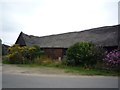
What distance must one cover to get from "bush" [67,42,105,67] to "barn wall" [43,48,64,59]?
8.31 metres

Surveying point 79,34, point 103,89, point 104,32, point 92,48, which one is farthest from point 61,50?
point 103,89

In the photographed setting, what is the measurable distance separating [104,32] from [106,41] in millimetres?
3902

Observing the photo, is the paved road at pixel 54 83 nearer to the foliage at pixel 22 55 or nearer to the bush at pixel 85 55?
the bush at pixel 85 55

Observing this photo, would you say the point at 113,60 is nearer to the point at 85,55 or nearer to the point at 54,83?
the point at 85,55

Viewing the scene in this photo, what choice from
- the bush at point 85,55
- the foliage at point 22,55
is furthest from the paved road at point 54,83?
the foliage at point 22,55

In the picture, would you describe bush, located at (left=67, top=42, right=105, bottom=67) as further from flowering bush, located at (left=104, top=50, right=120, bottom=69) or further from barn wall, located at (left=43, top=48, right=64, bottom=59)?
barn wall, located at (left=43, top=48, right=64, bottom=59)

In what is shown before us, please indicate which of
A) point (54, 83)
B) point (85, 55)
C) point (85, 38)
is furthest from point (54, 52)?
point (54, 83)

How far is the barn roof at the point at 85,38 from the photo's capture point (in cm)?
3006

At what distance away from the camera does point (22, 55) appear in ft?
105

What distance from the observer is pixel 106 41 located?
2975 centimetres

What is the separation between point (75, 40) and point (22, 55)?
29.3 ft

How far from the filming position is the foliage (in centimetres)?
3089

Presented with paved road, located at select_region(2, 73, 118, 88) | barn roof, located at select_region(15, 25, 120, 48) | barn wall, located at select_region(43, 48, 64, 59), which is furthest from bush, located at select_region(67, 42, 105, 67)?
paved road, located at select_region(2, 73, 118, 88)

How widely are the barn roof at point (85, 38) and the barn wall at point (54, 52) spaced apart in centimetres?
67
